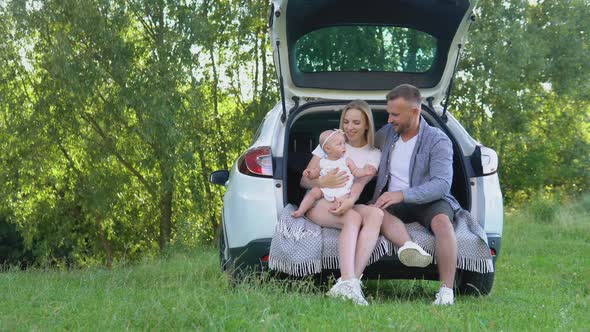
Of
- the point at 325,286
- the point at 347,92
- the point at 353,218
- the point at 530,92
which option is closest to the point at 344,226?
the point at 353,218

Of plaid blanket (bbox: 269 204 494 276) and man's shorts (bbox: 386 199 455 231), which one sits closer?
plaid blanket (bbox: 269 204 494 276)

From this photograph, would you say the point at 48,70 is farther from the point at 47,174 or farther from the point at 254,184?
the point at 254,184

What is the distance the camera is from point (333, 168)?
548cm

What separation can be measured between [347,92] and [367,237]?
122 cm

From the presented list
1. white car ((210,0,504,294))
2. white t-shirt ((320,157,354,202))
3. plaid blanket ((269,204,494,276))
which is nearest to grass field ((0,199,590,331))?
plaid blanket ((269,204,494,276))

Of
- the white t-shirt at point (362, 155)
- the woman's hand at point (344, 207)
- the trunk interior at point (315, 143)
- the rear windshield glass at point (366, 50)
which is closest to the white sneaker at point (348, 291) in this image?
the woman's hand at point (344, 207)

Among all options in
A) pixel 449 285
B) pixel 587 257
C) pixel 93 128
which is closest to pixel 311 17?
pixel 449 285

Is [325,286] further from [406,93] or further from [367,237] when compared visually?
[406,93]

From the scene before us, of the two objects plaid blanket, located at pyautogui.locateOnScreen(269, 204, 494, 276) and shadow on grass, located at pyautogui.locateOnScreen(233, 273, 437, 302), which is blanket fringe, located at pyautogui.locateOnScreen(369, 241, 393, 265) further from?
shadow on grass, located at pyautogui.locateOnScreen(233, 273, 437, 302)

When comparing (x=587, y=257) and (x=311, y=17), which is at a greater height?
(x=311, y=17)

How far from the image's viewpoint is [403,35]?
604 cm

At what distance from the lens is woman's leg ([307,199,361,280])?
4992 mm

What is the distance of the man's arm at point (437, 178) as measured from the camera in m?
5.24

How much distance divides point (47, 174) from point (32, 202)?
1136 mm
